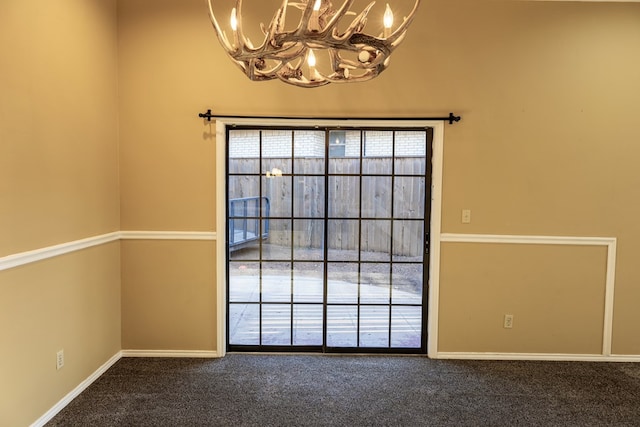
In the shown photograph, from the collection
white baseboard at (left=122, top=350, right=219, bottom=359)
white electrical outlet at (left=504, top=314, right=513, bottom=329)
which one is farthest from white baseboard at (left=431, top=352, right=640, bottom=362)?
white baseboard at (left=122, top=350, right=219, bottom=359)

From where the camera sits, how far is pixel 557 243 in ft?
10.2

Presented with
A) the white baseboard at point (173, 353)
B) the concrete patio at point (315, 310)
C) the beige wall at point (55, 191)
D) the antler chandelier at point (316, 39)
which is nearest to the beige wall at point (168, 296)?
the white baseboard at point (173, 353)

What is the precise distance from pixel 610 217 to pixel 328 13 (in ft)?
9.73

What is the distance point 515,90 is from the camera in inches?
120

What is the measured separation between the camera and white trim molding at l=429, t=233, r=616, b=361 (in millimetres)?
3092

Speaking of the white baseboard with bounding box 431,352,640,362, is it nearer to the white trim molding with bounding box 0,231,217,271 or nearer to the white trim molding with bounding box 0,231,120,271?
the white trim molding with bounding box 0,231,217,271

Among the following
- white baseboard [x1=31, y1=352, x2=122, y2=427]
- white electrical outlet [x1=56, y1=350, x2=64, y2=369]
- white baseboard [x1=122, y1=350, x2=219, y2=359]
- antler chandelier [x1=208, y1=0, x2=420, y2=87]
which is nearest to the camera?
antler chandelier [x1=208, y1=0, x2=420, y2=87]

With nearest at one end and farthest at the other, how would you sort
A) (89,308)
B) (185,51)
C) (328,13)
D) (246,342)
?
(328,13)
(89,308)
(185,51)
(246,342)

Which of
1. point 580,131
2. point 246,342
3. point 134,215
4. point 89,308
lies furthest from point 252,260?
point 580,131

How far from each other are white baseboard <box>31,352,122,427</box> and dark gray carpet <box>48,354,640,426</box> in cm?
4

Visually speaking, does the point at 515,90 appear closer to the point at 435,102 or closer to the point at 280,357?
the point at 435,102

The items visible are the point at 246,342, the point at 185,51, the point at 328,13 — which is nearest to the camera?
the point at 328,13

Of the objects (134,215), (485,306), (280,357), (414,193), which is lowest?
(280,357)

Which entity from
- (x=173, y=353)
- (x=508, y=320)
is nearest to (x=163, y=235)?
(x=173, y=353)
